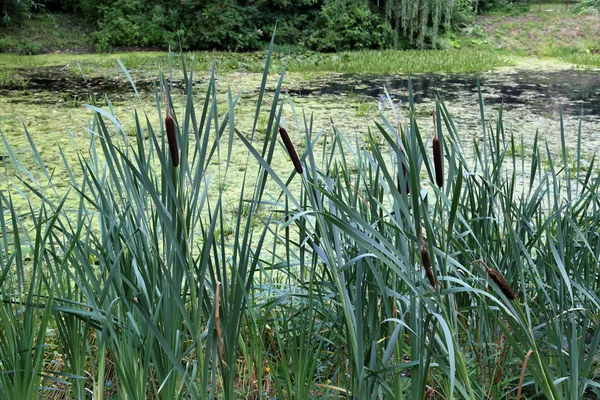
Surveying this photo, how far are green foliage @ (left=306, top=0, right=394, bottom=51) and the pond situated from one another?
2.50 metres

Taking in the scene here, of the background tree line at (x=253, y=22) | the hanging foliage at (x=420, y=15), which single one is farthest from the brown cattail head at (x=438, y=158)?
the hanging foliage at (x=420, y=15)

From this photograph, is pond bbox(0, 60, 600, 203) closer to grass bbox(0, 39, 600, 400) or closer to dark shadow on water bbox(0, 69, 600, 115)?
dark shadow on water bbox(0, 69, 600, 115)

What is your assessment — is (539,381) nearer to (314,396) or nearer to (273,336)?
(314,396)

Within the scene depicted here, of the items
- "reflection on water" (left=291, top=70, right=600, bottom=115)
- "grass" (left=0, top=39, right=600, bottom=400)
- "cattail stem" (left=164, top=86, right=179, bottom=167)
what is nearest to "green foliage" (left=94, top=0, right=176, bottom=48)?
"reflection on water" (left=291, top=70, right=600, bottom=115)

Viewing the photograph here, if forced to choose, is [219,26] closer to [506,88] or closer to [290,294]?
[506,88]

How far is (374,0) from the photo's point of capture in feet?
32.8

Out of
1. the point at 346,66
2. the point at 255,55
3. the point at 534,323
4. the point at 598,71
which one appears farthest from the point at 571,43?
the point at 534,323

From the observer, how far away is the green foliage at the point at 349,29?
353 inches

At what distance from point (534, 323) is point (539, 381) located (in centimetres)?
35

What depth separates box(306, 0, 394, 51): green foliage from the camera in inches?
353

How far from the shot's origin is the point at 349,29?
8992 mm

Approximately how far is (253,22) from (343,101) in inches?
194

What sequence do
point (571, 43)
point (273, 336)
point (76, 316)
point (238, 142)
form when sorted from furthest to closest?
point (571, 43)
point (238, 142)
point (273, 336)
point (76, 316)

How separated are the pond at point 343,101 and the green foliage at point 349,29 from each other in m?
2.50
